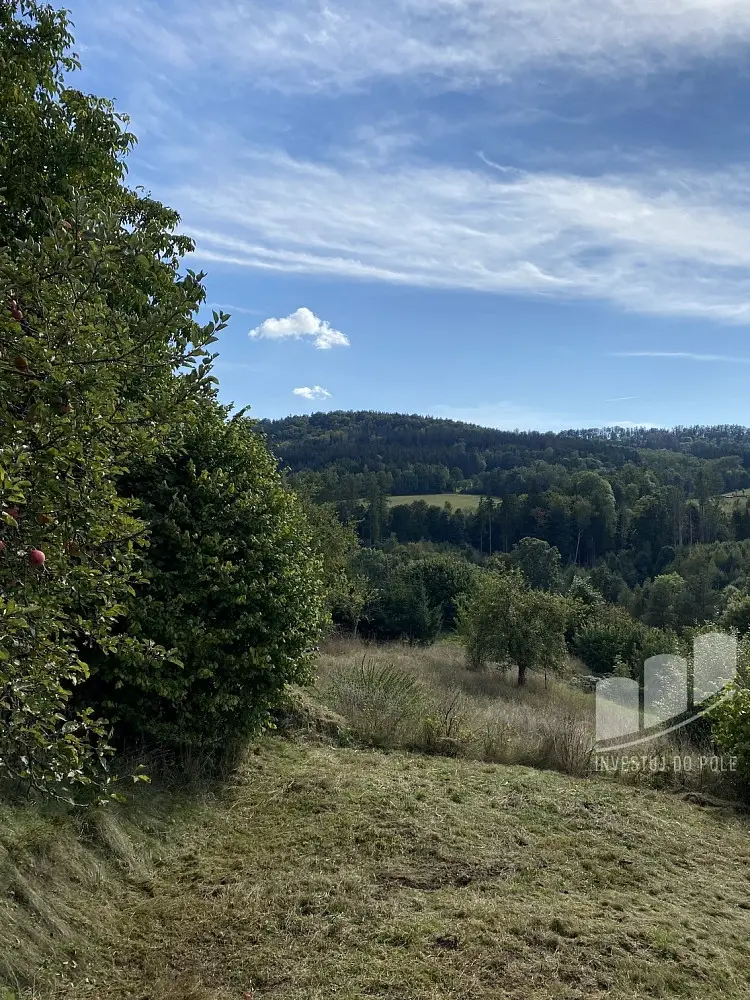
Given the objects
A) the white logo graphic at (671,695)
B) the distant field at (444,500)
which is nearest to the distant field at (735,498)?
the distant field at (444,500)

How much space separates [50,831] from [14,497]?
310cm

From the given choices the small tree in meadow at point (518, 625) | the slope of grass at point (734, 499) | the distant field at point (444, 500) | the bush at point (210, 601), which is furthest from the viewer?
the distant field at point (444, 500)

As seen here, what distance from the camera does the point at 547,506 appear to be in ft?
271

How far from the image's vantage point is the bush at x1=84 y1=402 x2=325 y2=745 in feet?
17.4

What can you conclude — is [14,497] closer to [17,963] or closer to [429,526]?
[17,963]

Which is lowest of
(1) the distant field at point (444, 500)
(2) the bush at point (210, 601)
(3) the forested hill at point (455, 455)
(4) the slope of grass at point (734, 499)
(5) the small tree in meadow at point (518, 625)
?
(5) the small tree in meadow at point (518, 625)

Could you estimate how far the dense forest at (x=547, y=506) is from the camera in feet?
204

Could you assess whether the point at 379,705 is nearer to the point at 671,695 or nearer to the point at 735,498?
the point at 671,695

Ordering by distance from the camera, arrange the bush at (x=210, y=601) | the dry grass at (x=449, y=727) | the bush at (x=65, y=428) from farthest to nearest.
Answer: the dry grass at (x=449, y=727), the bush at (x=210, y=601), the bush at (x=65, y=428)

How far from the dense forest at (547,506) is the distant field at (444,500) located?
0.38 metres

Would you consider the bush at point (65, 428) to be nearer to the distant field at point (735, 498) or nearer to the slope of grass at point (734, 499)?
the slope of grass at point (734, 499)

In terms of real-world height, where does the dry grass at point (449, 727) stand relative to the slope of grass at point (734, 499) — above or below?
below

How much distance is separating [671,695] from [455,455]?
104542 mm

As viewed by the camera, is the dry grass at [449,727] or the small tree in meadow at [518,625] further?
the small tree in meadow at [518,625]
